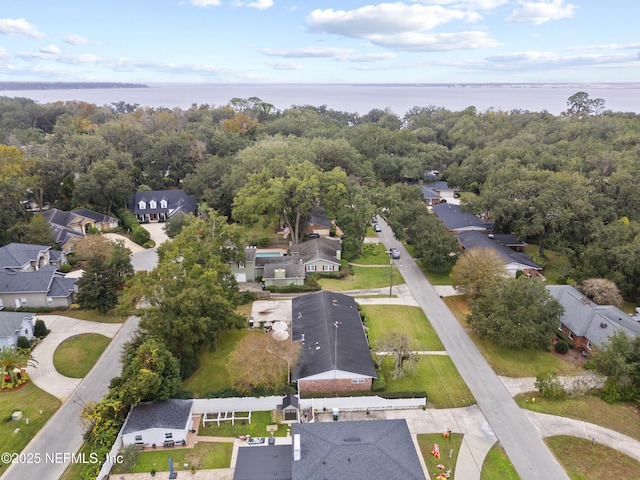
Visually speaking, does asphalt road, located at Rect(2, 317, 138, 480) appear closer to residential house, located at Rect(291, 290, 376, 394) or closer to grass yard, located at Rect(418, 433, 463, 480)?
residential house, located at Rect(291, 290, 376, 394)

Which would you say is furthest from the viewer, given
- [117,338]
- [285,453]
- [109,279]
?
[109,279]

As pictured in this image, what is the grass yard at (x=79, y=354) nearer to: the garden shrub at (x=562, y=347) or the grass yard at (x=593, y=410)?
the grass yard at (x=593, y=410)

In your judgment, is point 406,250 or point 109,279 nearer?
point 109,279

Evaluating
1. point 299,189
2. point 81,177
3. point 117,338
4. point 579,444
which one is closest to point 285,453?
point 579,444

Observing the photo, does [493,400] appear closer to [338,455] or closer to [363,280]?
[338,455]

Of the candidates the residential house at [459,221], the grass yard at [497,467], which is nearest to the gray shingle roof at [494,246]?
the residential house at [459,221]

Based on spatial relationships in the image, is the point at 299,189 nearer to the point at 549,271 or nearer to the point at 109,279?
the point at 109,279
